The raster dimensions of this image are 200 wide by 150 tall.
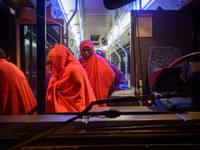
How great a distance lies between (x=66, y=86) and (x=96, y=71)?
3.26 feet

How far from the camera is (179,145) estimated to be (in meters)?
0.40

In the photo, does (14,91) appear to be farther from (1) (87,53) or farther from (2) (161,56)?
(2) (161,56)

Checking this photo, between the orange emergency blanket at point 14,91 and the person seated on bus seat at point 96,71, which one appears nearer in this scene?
the orange emergency blanket at point 14,91

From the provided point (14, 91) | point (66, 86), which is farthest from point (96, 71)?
point (14, 91)

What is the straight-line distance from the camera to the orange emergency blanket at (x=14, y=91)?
939 millimetres

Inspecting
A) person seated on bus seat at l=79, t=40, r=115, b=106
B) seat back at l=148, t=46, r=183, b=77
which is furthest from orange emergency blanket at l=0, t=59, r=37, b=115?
seat back at l=148, t=46, r=183, b=77

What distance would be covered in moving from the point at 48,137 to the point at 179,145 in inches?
15.7

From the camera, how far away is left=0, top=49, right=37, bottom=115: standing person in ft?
3.02

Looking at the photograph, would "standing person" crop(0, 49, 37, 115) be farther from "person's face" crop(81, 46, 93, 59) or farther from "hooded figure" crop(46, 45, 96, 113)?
"person's face" crop(81, 46, 93, 59)

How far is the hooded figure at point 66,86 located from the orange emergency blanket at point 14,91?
0.19 meters

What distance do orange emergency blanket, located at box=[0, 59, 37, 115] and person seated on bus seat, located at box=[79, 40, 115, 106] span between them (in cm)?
106

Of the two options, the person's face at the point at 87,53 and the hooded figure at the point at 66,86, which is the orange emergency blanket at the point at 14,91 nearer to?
the hooded figure at the point at 66,86

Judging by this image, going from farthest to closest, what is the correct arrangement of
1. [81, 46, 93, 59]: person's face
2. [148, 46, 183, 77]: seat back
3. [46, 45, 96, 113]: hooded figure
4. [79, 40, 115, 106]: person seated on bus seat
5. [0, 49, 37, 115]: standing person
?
[81, 46, 93, 59]: person's face < [79, 40, 115, 106]: person seated on bus seat < [148, 46, 183, 77]: seat back < [46, 45, 96, 113]: hooded figure < [0, 49, 37, 115]: standing person

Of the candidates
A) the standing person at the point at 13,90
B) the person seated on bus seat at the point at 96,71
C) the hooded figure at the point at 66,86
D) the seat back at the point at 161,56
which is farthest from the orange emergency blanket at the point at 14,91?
the seat back at the point at 161,56
